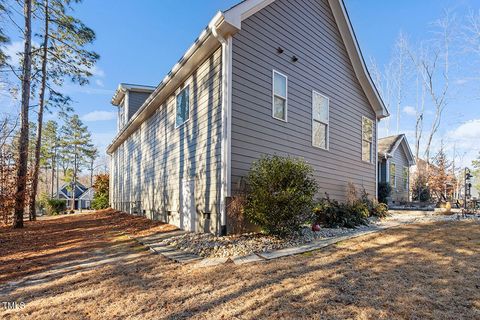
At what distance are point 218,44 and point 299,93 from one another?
2.91m

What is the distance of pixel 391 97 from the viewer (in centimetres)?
2741

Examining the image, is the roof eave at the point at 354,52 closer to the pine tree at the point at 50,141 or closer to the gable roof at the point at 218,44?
the gable roof at the point at 218,44

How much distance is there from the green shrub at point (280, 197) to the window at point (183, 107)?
3.38 m

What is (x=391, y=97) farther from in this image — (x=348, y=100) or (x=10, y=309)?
(x=10, y=309)

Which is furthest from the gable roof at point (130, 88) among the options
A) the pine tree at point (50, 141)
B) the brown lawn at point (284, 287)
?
the pine tree at point (50, 141)

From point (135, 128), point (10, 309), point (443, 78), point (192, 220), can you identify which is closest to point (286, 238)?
point (192, 220)

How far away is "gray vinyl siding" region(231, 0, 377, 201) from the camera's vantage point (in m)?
6.83

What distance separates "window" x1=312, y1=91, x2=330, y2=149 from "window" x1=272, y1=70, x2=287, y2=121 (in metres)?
1.43

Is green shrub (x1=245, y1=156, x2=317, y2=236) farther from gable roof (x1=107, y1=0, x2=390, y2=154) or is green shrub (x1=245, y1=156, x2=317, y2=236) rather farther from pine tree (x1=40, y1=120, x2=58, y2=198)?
pine tree (x1=40, y1=120, x2=58, y2=198)

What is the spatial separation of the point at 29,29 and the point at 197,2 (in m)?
6.52

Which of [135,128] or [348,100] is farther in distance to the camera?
[135,128]

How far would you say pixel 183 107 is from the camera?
871cm

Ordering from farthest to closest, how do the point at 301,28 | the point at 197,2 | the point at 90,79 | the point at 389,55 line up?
the point at 389,55 < the point at 90,79 < the point at 197,2 < the point at 301,28

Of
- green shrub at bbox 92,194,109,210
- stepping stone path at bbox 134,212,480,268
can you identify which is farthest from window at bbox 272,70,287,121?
green shrub at bbox 92,194,109,210
